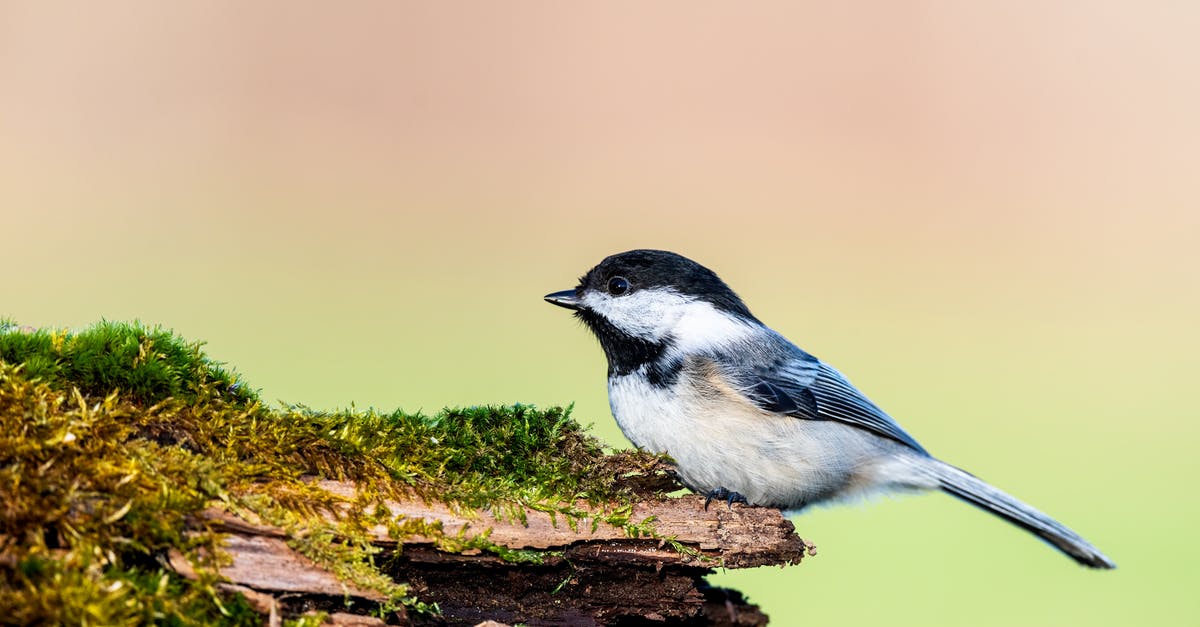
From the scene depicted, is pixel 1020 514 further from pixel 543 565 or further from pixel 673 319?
pixel 543 565

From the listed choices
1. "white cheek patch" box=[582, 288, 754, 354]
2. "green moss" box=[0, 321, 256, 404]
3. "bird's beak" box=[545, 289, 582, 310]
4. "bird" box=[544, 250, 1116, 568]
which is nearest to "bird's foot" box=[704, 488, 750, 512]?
"bird" box=[544, 250, 1116, 568]

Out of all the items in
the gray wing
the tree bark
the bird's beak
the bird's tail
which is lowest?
the bird's tail

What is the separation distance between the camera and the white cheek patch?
156 inches

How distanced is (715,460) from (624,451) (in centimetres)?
65

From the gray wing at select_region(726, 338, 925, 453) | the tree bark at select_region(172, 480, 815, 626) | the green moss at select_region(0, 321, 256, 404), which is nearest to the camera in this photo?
the tree bark at select_region(172, 480, 815, 626)

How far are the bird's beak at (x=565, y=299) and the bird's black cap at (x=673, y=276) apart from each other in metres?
0.21

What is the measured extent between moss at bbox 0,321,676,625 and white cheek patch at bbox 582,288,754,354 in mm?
994

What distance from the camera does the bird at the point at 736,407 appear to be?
359cm

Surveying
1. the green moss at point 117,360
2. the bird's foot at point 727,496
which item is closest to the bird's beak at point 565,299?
the bird's foot at point 727,496

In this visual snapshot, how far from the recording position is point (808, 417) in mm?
3855

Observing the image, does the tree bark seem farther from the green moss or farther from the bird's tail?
the bird's tail

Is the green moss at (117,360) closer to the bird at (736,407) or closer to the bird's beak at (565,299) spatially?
the bird at (736,407)

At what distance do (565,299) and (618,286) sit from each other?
26cm

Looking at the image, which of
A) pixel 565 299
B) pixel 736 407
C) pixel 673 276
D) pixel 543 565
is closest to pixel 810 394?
pixel 736 407
